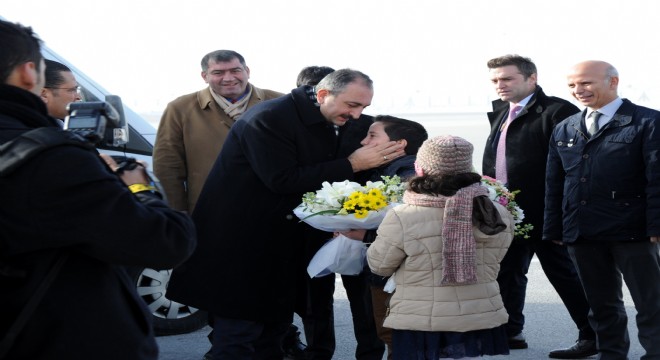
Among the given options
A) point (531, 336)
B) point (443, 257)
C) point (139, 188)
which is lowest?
point (531, 336)

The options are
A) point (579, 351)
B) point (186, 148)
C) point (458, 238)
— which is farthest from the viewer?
point (186, 148)

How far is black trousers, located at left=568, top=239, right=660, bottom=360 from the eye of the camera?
5488 millimetres

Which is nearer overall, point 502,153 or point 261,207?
point 261,207

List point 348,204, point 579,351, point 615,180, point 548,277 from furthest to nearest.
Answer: point 548,277 < point 579,351 < point 615,180 < point 348,204

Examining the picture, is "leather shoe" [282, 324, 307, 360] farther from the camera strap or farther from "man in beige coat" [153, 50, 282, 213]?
the camera strap

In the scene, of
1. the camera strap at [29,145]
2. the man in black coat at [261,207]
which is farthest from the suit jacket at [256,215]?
the camera strap at [29,145]

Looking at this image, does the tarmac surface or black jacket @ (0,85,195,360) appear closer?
black jacket @ (0,85,195,360)

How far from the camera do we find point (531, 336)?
22.8 feet

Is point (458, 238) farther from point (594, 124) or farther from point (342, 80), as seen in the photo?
point (594, 124)

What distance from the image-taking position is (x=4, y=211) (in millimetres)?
2443

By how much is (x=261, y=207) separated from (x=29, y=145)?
2.59 m

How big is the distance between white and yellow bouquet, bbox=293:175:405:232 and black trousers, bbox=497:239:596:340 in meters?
2.02

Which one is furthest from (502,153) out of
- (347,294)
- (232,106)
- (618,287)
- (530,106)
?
(232,106)

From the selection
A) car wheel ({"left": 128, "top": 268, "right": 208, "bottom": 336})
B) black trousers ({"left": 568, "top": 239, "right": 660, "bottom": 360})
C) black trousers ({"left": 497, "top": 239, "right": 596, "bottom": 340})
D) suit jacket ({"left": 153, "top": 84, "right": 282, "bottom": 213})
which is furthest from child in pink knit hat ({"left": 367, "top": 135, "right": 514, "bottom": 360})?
car wheel ({"left": 128, "top": 268, "right": 208, "bottom": 336})
